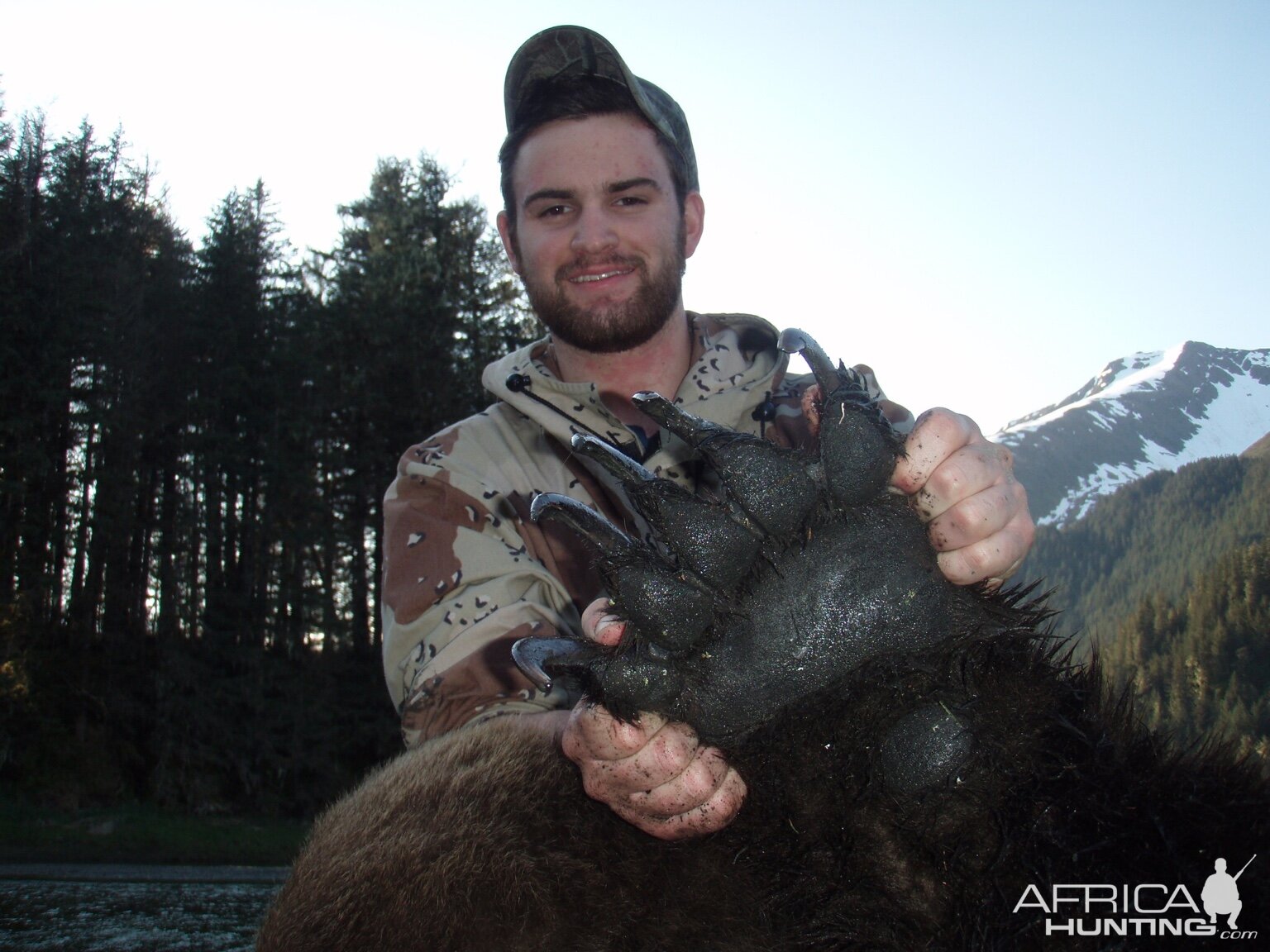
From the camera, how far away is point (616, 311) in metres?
3.87

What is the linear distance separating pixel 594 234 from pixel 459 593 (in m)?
1.58

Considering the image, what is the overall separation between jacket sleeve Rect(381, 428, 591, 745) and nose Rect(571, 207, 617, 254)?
90 cm

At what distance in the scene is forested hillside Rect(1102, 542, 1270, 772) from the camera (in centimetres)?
190

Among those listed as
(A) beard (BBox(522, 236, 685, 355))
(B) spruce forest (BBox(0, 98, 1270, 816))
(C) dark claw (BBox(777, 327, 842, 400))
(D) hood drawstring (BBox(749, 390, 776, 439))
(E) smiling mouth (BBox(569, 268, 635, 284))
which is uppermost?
(B) spruce forest (BBox(0, 98, 1270, 816))

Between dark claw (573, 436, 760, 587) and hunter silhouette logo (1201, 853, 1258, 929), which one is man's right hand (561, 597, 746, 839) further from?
hunter silhouette logo (1201, 853, 1258, 929)

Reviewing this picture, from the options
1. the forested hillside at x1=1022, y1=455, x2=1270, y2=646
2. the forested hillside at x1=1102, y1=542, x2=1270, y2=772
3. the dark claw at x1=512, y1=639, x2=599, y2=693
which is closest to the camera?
the dark claw at x1=512, y1=639, x2=599, y2=693

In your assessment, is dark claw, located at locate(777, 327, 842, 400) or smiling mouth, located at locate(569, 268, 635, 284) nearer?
dark claw, located at locate(777, 327, 842, 400)

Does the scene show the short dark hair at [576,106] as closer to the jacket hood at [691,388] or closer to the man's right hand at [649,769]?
the jacket hood at [691,388]

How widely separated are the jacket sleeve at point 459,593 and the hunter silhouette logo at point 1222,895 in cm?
154

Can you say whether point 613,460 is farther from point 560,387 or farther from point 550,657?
point 560,387


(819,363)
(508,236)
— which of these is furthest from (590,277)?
(819,363)

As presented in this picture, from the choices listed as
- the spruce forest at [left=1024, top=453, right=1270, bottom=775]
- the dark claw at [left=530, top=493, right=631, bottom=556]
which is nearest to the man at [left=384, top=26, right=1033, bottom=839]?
the spruce forest at [left=1024, top=453, right=1270, bottom=775]

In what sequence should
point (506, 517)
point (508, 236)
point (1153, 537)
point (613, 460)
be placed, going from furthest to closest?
point (508, 236) → point (506, 517) → point (1153, 537) → point (613, 460)

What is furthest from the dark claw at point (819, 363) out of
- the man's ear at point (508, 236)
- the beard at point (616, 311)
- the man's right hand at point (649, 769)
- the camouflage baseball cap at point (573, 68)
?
the man's ear at point (508, 236)
